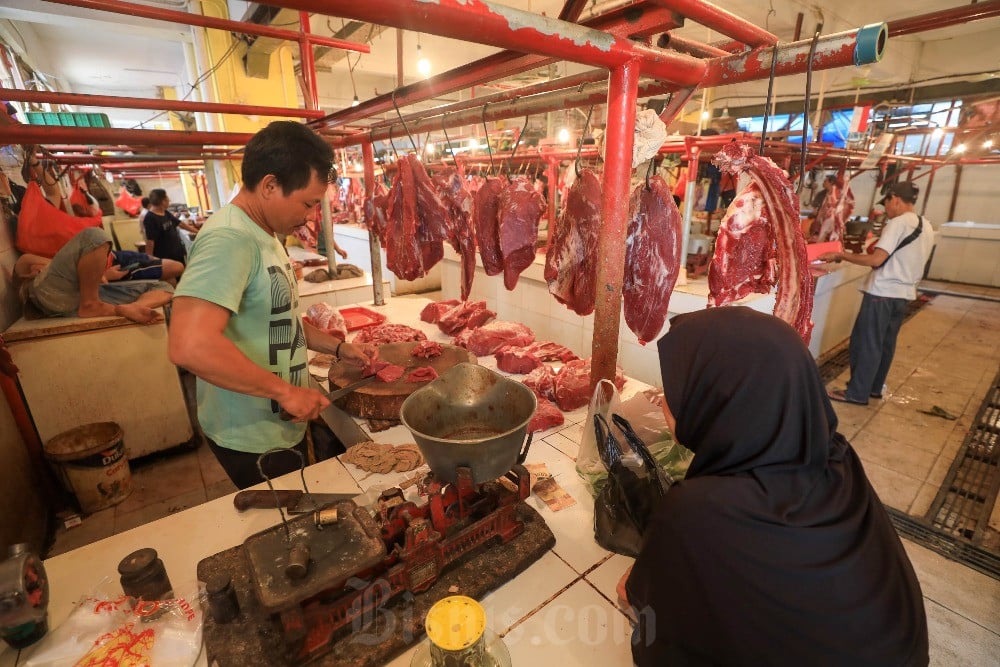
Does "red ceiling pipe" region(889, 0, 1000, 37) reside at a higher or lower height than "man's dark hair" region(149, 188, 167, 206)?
higher

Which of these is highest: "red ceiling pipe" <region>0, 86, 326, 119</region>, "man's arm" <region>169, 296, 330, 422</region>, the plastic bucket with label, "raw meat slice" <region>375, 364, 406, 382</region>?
"red ceiling pipe" <region>0, 86, 326, 119</region>

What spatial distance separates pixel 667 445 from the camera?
2.12 meters

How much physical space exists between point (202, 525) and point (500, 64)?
2220 millimetres

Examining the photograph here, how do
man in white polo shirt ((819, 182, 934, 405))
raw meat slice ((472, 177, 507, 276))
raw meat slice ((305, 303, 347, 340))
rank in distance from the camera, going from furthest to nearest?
man in white polo shirt ((819, 182, 934, 405))
raw meat slice ((305, 303, 347, 340))
raw meat slice ((472, 177, 507, 276))

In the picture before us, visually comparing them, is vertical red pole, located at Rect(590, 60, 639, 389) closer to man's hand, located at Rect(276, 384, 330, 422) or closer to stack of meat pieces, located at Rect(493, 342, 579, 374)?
man's hand, located at Rect(276, 384, 330, 422)

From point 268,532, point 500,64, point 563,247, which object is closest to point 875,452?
point 563,247

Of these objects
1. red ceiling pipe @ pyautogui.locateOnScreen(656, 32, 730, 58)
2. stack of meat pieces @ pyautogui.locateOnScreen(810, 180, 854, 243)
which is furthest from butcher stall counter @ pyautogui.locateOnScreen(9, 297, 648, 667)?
stack of meat pieces @ pyautogui.locateOnScreen(810, 180, 854, 243)

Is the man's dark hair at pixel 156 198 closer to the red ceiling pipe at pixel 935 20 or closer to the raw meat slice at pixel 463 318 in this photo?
the raw meat slice at pixel 463 318

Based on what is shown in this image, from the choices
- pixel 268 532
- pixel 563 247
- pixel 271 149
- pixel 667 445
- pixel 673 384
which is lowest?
pixel 667 445

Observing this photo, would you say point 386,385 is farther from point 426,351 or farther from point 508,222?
point 508,222

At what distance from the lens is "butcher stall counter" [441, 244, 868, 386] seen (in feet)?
14.3

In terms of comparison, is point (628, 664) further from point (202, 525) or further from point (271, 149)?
point (271, 149)

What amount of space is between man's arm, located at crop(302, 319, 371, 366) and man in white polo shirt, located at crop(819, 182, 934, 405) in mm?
5238

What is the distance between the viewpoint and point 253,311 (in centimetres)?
196
